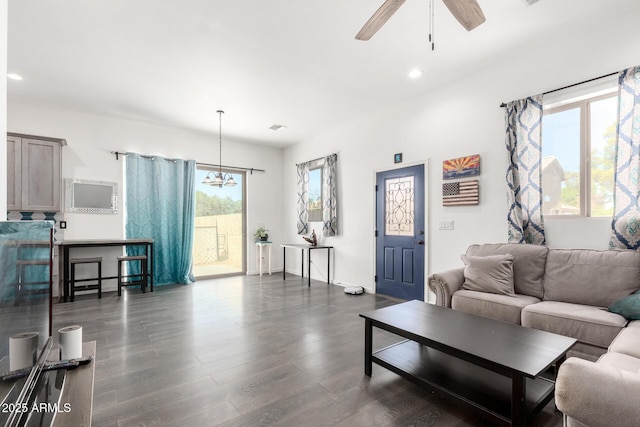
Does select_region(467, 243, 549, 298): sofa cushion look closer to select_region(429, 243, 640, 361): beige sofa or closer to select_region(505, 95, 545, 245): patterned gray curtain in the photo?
select_region(429, 243, 640, 361): beige sofa

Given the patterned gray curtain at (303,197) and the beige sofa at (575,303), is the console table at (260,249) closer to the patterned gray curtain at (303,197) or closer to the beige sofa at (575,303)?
the patterned gray curtain at (303,197)

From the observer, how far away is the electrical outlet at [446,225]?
387cm

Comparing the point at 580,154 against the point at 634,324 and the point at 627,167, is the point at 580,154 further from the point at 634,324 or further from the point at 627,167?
the point at 634,324

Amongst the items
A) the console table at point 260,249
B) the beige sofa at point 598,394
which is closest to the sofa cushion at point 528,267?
the beige sofa at point 598,394

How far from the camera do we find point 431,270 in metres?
4.09

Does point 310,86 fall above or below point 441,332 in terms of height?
above

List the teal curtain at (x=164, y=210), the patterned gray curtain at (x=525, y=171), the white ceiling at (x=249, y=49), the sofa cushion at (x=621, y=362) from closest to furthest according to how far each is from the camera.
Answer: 1. the sofa cushion at (x=621, y=362)
2. the white ceiling at (x=249, y=49)
3. the patterned gray curtain at (x=525, y=171)
4. the teal curtain at (x=164, y=210)

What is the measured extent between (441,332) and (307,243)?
4.48m

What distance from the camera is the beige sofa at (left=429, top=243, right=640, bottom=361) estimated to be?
85.0 inches

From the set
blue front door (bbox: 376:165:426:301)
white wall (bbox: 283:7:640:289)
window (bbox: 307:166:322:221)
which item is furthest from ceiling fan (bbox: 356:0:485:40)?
window (bbox: 307:166:322:221)

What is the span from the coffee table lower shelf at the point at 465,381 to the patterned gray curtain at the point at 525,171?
5.52 ft

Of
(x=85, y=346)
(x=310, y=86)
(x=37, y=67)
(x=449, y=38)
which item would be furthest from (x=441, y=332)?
(x=37, y=67)

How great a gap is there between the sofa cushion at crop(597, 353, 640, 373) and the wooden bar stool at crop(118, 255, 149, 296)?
17.9 feet

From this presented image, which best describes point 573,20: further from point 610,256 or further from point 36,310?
point 36,310
